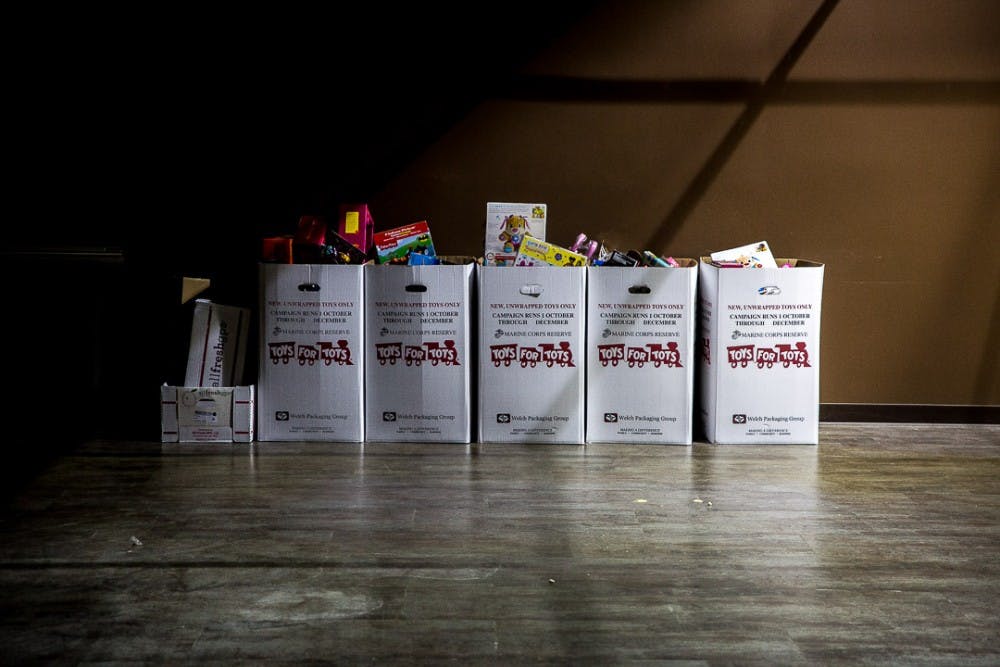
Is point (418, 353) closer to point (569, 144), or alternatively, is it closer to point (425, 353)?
point (425, 353)

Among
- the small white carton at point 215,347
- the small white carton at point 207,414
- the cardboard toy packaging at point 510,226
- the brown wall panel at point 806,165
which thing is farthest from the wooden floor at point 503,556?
the cardboard toy packaging at point 510,226

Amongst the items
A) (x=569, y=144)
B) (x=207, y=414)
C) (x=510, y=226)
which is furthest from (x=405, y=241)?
(x=207, y=414)

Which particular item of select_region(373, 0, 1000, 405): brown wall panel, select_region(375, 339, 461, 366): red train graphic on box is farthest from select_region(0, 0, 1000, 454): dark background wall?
select_region(375, 339, 461, 366): red train graphic on box

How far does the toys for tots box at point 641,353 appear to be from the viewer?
3.72 metres

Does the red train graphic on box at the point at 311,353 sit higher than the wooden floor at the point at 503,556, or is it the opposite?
the red train graphic on box at the point at 311,353

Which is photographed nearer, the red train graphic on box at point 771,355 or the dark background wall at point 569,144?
the red train graphic on box at point 771,355

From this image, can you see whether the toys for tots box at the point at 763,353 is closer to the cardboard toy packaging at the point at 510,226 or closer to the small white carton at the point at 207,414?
the cardboard toy packaging at the point at 510,226

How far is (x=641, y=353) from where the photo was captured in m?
3.74

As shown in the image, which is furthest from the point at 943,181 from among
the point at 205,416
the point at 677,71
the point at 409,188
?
the point at 205,416

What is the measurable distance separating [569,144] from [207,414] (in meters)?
1.96

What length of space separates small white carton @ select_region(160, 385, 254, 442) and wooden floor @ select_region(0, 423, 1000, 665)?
87 mm

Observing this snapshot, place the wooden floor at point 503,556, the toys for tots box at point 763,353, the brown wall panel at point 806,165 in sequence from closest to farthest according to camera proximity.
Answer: the wooden floor at point 503,556 < the toys for tots box at point 763,353 < the brown wall panel at point 806,165

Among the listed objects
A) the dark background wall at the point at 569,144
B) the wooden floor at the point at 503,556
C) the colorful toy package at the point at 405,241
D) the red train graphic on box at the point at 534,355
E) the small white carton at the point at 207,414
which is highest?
the dark background wall at the point at 569,144

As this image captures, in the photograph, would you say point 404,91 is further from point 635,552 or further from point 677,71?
point 635,552
